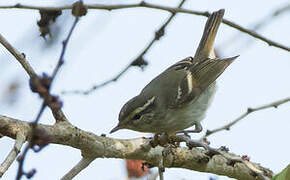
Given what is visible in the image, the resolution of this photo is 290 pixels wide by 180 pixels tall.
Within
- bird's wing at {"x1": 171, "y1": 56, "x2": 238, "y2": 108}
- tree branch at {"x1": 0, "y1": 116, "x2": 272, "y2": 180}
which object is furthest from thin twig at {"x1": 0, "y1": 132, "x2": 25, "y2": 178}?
bird's wing at {"x1": 171, "y1": 56, "x2": 238, "y2": 108}

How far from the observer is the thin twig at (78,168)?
10.3 feet

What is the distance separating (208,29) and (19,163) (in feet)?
16.2

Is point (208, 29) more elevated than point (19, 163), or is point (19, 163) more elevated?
point (208, 29)

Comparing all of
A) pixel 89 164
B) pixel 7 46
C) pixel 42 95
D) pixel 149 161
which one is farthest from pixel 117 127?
pixel 42 95

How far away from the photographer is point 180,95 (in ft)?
17.6

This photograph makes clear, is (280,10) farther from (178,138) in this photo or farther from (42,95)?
(42,95)

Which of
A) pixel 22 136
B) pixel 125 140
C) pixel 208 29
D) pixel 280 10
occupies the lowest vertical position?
pixel 22 136

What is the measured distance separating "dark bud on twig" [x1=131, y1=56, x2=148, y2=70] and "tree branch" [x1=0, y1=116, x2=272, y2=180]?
849 millimetres

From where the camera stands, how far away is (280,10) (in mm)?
4480

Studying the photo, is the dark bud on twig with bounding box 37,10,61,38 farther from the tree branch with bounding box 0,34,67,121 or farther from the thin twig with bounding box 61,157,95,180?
the thin twig with bounding box 61,157,95,180

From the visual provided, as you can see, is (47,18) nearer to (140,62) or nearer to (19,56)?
(19,56)

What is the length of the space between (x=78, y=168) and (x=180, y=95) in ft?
7.75

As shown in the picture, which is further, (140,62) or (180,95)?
(180,95)

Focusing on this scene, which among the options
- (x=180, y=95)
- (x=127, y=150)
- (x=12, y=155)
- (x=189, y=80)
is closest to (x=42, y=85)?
(x=12, y=155)
